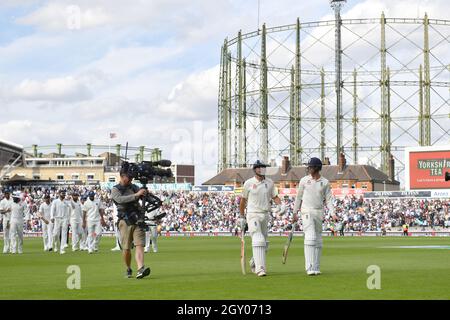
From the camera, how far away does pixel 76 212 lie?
29281 mm

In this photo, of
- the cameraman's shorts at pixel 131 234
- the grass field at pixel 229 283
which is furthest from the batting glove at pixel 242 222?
the cameraman's shorts at pixel 131 234

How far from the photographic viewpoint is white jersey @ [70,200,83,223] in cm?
2922

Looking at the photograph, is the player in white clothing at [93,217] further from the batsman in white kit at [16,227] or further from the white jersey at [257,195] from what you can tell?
the white jersey at [257,195]

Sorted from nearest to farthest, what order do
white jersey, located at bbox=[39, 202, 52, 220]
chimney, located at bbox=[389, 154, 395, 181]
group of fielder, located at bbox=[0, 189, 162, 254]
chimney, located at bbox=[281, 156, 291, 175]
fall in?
group of fielder, located at bbox=[0, 189, 162, 254] < white jersey, located at bbox=[39, 202, 52, 220] < chimney, located at bbox=[389, 154, 395, 181] < chimney, located at bbox=[281, 156, 291, 175]

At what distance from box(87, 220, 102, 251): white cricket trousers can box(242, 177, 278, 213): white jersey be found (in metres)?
13.2

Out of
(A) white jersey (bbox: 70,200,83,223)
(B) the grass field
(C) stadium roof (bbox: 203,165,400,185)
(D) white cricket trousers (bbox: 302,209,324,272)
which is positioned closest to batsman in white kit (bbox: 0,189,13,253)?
(A) white jersey (bbox: 70,200,83,223)

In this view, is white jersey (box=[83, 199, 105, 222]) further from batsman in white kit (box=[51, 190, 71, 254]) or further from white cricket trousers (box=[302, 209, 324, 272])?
white cricket trousers (box=[302, 209, 324, 272])

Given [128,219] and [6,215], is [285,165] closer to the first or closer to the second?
[6,215]

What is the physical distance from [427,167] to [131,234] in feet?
199

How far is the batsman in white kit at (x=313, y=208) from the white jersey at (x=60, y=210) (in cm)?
1503

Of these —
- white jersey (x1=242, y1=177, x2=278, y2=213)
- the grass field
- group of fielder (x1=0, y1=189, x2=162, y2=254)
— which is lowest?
the grass field

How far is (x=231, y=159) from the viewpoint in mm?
101062

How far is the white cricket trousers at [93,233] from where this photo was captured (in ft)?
90.9
